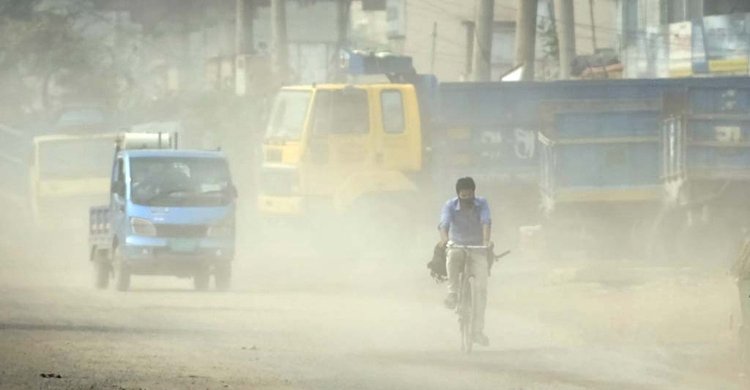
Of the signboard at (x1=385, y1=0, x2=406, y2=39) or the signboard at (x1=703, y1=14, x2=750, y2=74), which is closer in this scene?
the signboard at (x1=703, y1=14, x2=750, y2=74)

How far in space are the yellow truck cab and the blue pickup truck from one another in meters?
3.93

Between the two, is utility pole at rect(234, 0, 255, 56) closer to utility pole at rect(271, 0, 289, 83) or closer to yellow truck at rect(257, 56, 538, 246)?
utility pole at rect(271, 0, 289, 83)

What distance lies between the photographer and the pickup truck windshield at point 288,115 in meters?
34.2

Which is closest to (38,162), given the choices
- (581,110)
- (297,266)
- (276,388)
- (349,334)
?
(297,266)

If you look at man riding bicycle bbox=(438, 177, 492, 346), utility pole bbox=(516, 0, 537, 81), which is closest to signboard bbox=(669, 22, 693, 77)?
utility pole bbox=(516, 0, 537, 81)

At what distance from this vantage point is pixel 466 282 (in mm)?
20062

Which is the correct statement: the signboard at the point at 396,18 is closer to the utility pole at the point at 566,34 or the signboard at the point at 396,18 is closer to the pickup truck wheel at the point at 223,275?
the utility pole at the point at 566,34

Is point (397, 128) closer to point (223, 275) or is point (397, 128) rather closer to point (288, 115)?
point (288, 115)

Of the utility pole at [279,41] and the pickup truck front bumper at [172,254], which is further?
the utility pole at [279,41]

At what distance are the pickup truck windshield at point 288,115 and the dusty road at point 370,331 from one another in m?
2.21

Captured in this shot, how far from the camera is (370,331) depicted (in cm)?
2273

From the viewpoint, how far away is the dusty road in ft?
56.4

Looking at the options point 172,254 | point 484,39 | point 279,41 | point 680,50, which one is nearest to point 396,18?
point 680,50

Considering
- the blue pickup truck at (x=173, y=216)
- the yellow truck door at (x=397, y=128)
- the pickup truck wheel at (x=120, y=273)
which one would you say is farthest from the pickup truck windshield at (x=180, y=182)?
the yellow truck door at (x=397, y=128)
